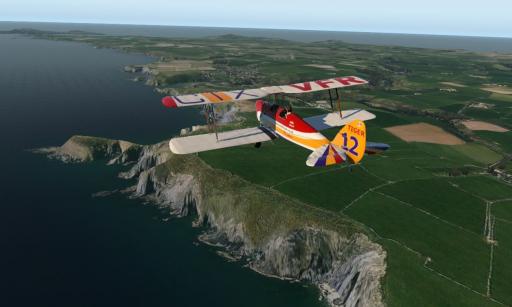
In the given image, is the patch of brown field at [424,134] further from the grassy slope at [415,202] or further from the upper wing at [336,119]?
the upper wing at [336,119]

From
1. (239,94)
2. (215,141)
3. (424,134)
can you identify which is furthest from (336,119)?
(424,134)

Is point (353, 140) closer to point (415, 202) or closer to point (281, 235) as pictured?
point (281, 235)

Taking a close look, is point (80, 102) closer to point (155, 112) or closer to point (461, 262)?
point (155, 112)

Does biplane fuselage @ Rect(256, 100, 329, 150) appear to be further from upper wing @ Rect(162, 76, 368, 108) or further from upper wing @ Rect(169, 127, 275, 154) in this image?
upper wing @ Rect(162, 76, 368, 108)

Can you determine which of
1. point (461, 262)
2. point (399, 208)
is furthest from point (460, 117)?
point (461, 262)

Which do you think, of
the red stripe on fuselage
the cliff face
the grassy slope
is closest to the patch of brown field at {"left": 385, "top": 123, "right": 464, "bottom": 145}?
the grassy slope

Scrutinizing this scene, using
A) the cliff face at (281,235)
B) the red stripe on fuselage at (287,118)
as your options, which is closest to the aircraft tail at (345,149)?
the red stripe on fuselage at (287,118)
